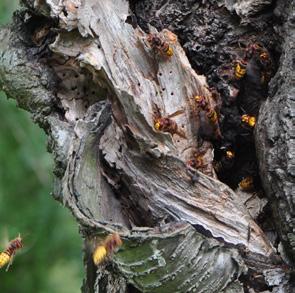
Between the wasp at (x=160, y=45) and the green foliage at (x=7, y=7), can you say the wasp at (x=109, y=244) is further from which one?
the green foliage at (x=7, y=7)

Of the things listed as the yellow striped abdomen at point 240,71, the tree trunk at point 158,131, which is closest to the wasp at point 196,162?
the tree trunk at point 158,131

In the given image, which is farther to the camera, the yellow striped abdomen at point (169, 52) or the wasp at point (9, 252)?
the wasp at point (9, 252)

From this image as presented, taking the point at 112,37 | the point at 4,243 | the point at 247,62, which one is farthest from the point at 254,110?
the point at 4,243

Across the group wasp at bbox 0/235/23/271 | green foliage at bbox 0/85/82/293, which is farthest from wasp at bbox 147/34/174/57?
green foliage at bbox 0/85/82/293

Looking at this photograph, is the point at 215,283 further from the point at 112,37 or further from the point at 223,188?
the point at 112,37

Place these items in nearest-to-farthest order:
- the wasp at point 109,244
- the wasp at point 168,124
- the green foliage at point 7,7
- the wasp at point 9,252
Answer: the wasp at point 109,244 < the wasp at point 168,124 < the wasp at point 9,252 < the green foliage at point 7,7

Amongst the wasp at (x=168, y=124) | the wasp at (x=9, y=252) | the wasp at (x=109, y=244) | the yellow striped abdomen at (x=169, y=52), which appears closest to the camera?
the wasp at (x=109, y=244)

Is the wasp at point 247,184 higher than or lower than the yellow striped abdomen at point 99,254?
lower

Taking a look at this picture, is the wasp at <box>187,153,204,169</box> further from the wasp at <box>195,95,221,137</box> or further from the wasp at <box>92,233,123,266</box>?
the wasp at <box>92,233,123,266</box>

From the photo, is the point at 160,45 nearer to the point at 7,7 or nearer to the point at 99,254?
the point at 99,254
